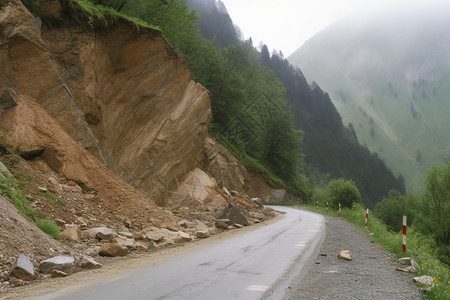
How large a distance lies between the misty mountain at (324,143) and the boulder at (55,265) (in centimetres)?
11355

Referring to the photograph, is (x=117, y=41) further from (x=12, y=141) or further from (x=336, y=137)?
(x=336, y=137)

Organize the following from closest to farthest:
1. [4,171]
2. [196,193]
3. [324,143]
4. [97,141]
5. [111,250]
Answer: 1. [111,250]
2. [4,171]
3. [97,141]
4. [196,193]
5. [324,143]

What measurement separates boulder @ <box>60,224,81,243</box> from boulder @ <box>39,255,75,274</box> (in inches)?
87.1

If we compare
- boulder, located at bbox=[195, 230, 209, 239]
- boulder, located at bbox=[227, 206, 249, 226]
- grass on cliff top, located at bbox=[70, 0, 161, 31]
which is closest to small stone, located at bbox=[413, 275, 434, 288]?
boulder, located at bbox=[195, 230, 209, 239]

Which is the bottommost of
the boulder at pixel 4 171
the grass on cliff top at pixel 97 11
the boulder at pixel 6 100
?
the boulder at pixel 4 171

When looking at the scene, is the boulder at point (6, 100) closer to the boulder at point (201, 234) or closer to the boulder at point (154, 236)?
the boulder at point (154, 236)

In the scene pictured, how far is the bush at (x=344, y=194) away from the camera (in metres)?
40.0

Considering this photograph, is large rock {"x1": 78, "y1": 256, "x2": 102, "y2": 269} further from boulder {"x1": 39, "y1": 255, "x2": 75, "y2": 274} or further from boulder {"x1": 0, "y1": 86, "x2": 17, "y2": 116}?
boulder {"x1": 0, "y1": 86, "x2": 17, "y2": 116}

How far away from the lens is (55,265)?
7160 millimetres

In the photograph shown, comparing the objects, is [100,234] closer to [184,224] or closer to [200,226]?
[184,224]

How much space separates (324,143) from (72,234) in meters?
135

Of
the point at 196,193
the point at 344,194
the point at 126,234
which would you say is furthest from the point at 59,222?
the point at 344,194

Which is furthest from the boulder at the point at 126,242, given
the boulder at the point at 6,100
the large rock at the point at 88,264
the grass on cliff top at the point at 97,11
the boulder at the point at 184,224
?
the grass on cliff top at the point at 97,11

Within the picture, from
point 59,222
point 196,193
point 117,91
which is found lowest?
point 59,222
